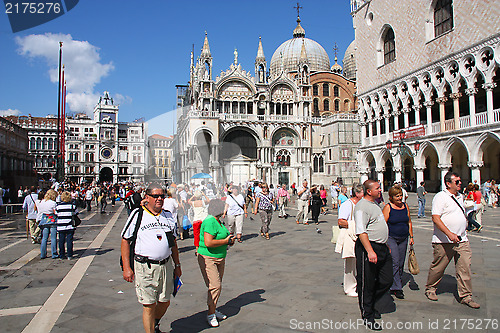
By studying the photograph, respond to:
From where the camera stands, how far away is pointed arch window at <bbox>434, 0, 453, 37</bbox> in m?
25.0

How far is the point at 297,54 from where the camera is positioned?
53.0 meters

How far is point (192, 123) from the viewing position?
41.3 m

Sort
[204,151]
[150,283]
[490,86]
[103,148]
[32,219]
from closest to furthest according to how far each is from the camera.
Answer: [150,283] → [32,219] → [490,86] → [204,151] → [103,148]

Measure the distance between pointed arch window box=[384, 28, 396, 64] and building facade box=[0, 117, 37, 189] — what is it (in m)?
31.8

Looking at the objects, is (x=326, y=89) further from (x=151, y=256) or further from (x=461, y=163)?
(x=151, y=256)

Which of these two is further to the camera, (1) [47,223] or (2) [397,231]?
(1) [47,223]

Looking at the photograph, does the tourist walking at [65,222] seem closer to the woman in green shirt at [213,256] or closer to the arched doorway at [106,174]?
the woman in green shirt at [213,256]

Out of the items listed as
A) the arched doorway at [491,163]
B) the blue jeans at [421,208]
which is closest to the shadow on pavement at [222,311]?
the blue jeans at [421,208]

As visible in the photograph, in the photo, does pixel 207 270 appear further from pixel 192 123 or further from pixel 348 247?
pixel 192 123

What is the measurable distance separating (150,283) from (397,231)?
12.0 ft

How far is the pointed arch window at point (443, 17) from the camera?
25.0 metres

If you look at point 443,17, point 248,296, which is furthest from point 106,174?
point 248,296

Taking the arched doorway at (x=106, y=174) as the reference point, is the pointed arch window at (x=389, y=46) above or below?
above

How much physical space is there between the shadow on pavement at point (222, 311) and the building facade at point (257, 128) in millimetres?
35041
